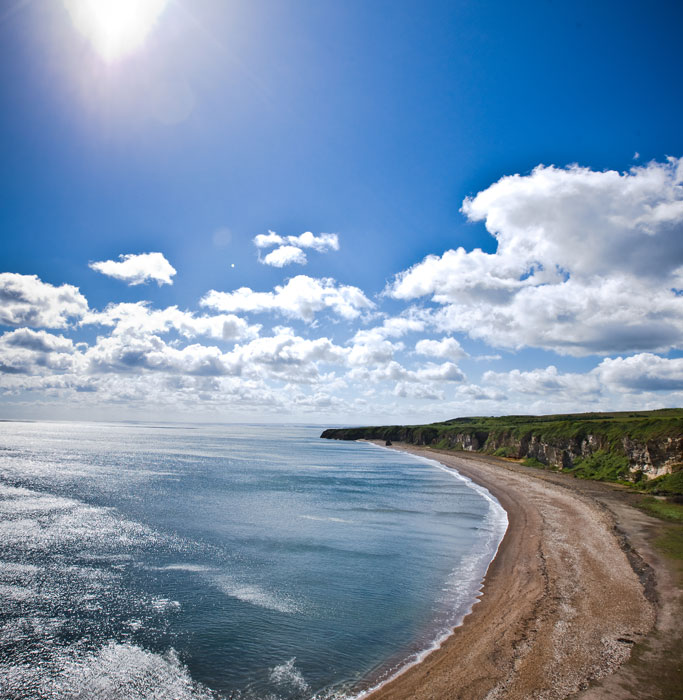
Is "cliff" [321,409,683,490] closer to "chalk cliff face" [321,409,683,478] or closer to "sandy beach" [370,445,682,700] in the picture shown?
"chalk cliff face" [321,409,683,478]

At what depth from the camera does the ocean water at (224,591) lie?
14.7 meters

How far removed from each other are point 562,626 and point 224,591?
15570mm

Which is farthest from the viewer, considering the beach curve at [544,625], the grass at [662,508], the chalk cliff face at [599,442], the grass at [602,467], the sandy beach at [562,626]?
the grass at [602,467]

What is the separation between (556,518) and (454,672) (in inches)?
1111

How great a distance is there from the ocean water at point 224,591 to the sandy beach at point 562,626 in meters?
1.43

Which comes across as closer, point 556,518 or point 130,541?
point 130,541

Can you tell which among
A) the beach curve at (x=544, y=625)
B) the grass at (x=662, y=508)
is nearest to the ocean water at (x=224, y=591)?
the beach curve at (x=544, y=625)

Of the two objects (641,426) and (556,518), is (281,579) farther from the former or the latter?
(641,426)

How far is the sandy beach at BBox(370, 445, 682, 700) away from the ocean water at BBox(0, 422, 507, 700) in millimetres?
1430

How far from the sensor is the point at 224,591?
22.0 m

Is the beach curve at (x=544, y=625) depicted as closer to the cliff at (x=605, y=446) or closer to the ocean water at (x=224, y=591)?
the ocean water at (x=224, y=591)

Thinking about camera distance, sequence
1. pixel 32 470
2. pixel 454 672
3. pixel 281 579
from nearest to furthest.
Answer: pixel 454 672, pixel 281 579, pixel 32 470

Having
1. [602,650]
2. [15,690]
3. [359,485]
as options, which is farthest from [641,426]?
[15,690]

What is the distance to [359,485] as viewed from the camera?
6269cm
